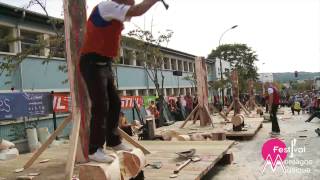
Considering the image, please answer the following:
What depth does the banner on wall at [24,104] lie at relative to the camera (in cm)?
1284

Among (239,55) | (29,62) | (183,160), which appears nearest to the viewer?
(183,160)

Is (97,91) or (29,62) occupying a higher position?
(29,62)

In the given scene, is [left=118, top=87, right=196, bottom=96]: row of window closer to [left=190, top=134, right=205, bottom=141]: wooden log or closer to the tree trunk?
[left=190, top=134, right=205, bottom=141]: wooden log

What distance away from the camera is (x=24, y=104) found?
44.3ft

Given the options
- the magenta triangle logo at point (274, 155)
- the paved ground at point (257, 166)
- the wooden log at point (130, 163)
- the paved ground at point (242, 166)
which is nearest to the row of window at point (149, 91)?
the paved ground at point (257, 166)

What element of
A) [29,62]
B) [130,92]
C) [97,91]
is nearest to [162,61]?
[130,92]

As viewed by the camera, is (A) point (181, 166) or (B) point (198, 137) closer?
(A) point (181, 166)

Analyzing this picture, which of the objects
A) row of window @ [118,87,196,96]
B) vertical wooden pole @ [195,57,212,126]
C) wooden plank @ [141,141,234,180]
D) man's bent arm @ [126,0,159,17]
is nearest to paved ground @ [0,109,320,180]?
wooden plank @ [141,141,234,180]

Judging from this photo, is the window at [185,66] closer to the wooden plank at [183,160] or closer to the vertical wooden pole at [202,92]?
the vertical wooden pole at [202,92]

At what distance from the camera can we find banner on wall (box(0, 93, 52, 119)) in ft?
42.1

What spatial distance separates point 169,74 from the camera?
4078 centimetres

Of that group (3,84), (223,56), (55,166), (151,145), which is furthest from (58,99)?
(223,56)

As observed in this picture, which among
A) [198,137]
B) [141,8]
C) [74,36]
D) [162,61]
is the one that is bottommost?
[198,137]

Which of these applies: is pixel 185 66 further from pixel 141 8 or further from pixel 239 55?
pixel 141 8
